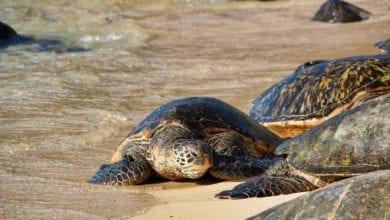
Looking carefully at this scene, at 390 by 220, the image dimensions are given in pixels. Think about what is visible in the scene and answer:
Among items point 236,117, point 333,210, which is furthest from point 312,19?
point 333,210

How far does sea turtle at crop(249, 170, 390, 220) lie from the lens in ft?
11.8

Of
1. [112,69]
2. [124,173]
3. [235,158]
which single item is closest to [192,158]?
[235,158]

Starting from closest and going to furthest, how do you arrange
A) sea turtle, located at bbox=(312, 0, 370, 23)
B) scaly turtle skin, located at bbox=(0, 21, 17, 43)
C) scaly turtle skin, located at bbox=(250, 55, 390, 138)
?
scaly turtle skin, located at bbox=(250, 55, 390, 138) → scaly turtle skin, located at bbox=(0, 21, 17, 43) → sea turtle, located at bbox=(312, 0, 370, 23)

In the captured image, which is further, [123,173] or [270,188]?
[123,173]

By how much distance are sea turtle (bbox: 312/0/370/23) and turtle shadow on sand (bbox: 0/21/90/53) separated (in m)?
5.05

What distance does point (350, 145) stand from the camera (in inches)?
198

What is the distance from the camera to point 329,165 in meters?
5.12

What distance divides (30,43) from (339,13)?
19.2 ft

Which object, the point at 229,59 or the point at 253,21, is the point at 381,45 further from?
the point at 253,21

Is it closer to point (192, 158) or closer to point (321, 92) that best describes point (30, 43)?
point (321, 92)

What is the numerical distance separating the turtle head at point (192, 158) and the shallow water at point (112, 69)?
35 centimetres

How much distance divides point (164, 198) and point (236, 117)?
1.38 metres

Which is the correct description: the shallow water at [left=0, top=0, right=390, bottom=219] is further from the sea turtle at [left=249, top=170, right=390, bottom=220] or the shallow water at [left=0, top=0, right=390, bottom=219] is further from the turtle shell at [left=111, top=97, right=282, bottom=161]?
the sea turtle at [left=249, top=170, right=390, bottom=220]

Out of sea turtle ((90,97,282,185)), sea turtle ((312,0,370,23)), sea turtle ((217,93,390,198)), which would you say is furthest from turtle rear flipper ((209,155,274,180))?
sea turtle ((312,0,370,23))
